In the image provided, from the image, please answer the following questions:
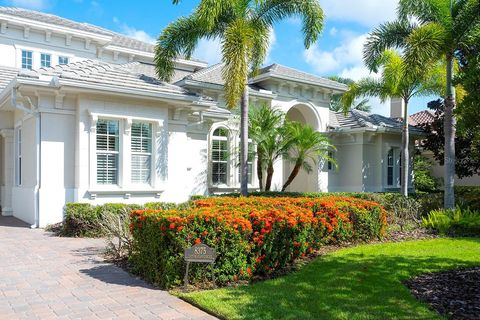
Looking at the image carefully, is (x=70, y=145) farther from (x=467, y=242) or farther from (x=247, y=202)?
(x=467, y=242)

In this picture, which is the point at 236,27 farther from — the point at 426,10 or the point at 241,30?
the point at 426,10

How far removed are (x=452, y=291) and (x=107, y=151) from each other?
9829 millimetres

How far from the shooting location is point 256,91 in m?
18.5

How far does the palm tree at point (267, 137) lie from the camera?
17.1 m

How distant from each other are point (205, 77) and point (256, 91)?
2.33 m

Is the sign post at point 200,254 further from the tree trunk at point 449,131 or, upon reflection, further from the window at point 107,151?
the tree trunk at point 449,131

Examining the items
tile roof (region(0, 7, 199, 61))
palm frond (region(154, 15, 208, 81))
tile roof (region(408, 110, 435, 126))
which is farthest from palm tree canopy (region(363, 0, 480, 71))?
tile roof (region(408, 110, 435, 126))

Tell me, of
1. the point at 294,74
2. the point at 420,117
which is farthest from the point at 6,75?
the point at 420,117

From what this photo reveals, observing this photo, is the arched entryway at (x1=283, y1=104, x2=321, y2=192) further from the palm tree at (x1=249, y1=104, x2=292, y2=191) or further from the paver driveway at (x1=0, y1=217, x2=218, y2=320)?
the paver driveway at (x1=0, y1=217, x2=218, y2=320)

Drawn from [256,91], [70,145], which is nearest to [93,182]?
[70,145]

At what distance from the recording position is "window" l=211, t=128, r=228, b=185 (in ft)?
58.1

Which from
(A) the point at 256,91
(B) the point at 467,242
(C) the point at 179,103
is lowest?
(B) the point at 467,242

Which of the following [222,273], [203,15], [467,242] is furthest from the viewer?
[203,15]

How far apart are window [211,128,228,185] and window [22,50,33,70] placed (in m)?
9.63
